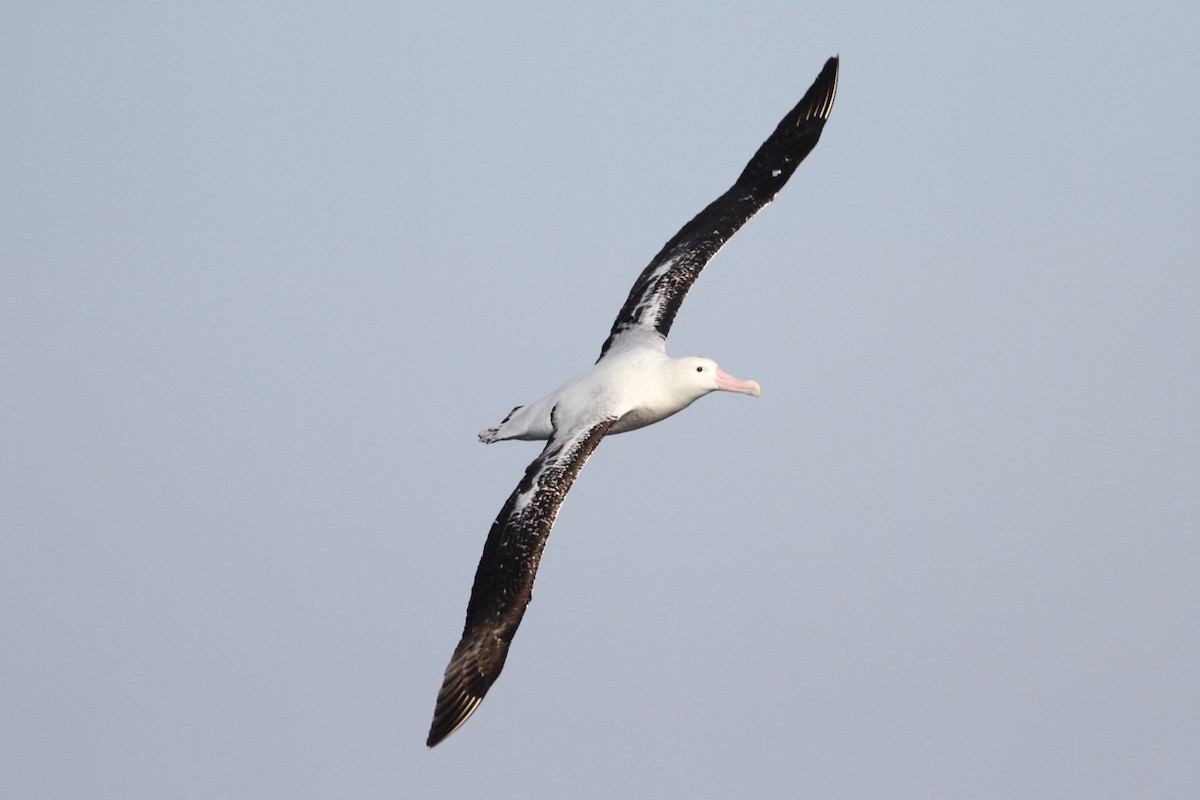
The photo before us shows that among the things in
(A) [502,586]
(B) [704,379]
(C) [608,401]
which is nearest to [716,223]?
(B) [704,379]

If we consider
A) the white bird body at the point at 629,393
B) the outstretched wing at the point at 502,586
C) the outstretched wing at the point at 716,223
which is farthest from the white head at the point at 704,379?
the outstretched wing at the point at 502,586

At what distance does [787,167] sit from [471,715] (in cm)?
884

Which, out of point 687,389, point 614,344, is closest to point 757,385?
point 687,389

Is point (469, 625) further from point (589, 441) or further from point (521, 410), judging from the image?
point (521, 410)

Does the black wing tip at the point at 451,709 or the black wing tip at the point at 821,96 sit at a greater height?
the black wing tip at the point at 821,96

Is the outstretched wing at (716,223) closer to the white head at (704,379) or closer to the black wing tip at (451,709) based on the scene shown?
the white head at (704,379)

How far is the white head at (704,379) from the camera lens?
16438 millimetres

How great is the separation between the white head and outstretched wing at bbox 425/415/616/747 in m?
1.63

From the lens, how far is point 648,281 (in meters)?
18.7

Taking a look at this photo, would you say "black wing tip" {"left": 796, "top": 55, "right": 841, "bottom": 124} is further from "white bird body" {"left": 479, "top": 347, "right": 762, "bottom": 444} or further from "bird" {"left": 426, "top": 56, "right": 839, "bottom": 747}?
"white bird body" {"left": 479, "top": 347, "right": 762, "bottom": 444}

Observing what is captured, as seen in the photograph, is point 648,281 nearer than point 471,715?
No

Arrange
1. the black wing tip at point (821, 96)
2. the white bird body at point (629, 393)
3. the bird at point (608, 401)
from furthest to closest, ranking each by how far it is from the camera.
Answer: the black wing tip at point (821, 96) → the white bird body at point (629, 393) → the bird at point (608, 401)

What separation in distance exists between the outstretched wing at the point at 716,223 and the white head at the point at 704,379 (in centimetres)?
141

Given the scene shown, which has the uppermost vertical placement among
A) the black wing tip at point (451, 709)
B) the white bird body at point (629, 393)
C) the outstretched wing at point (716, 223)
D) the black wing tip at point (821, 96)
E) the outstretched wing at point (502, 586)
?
the black wing tip at point (821, 96)
